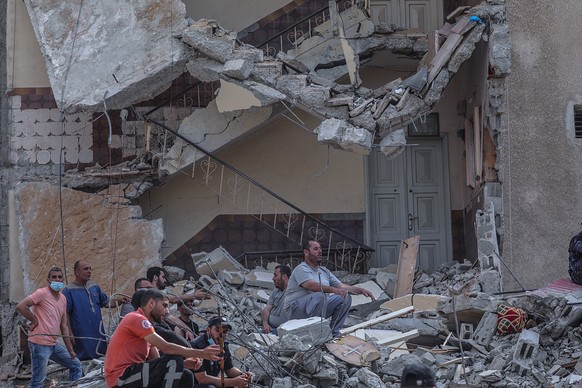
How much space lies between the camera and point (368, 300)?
59.4ft

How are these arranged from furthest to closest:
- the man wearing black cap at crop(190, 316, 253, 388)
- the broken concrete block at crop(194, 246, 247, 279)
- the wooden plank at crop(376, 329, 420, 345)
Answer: the broken concrete block at crop(194, 246, 247, 279)
the wooden plank at crop(376, 329, 420, 345)
the man wearing black cap at crop(190, 316, 253, 388)

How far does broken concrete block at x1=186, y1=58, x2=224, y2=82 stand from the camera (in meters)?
18.4

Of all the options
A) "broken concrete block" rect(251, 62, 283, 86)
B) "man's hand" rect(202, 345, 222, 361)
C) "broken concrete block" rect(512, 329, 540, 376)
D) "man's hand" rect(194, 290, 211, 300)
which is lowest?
"broken concrete block" rect(512, 329, 540, 376)

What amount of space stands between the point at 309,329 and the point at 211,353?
326cm

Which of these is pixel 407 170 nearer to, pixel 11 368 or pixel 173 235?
pixel 173 235

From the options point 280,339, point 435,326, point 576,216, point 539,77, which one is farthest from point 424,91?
point 280,339

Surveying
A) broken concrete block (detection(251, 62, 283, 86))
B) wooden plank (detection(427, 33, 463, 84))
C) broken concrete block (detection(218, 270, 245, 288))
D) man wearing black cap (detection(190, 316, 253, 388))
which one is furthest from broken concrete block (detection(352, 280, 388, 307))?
man wearing black cap (detection(190, 316, 253, 388))

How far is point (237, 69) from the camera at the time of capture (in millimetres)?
17891

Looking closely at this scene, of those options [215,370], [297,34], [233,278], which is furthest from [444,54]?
[215,370]

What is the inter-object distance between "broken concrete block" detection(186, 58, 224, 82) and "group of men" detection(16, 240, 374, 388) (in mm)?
3426

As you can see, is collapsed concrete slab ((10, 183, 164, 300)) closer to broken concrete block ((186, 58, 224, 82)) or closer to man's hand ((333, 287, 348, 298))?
broken concrete block ((186, 58, 224, 82))

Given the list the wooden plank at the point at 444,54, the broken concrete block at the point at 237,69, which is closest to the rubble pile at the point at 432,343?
the wooden plank at the point at 444,54

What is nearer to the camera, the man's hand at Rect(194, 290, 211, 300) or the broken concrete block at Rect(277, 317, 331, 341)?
the broken concrete block at Rect(277, 317, 331, 341)

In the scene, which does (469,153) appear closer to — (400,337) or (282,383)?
(400,337)
